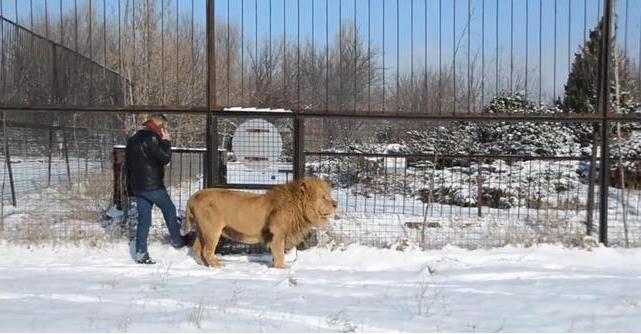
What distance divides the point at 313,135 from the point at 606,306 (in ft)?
15.8

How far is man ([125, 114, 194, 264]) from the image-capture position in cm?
799

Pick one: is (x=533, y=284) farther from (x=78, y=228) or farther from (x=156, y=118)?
(x=78, y=228)

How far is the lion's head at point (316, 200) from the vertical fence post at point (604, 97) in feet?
12.0

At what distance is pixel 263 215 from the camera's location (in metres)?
7.99

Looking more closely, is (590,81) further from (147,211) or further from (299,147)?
(147,211)

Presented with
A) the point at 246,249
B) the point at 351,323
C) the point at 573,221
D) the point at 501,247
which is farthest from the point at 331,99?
the point at 351,323

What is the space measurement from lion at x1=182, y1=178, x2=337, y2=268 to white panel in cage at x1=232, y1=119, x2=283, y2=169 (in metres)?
0.75

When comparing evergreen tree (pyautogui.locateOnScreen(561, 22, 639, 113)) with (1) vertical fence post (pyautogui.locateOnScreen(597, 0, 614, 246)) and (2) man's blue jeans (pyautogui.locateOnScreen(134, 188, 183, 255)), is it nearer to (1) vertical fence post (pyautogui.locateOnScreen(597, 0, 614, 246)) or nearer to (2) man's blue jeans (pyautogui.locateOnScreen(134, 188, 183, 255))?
(1) vertical fence post (pyautogui.locateOnScreen(597, 0, 614, 246))

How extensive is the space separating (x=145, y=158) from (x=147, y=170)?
154 millimetres

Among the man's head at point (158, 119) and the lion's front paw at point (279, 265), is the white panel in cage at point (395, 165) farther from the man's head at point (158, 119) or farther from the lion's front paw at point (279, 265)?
the man's head at point (158, 119)

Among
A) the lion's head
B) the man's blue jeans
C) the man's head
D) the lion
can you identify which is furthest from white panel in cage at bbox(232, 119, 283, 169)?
the man's blue jeans

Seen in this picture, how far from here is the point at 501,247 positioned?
8789 millimetres

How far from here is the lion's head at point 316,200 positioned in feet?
26.3

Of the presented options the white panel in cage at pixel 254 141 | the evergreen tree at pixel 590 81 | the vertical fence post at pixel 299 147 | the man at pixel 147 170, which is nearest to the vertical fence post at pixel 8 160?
the man at pixel 147 170
